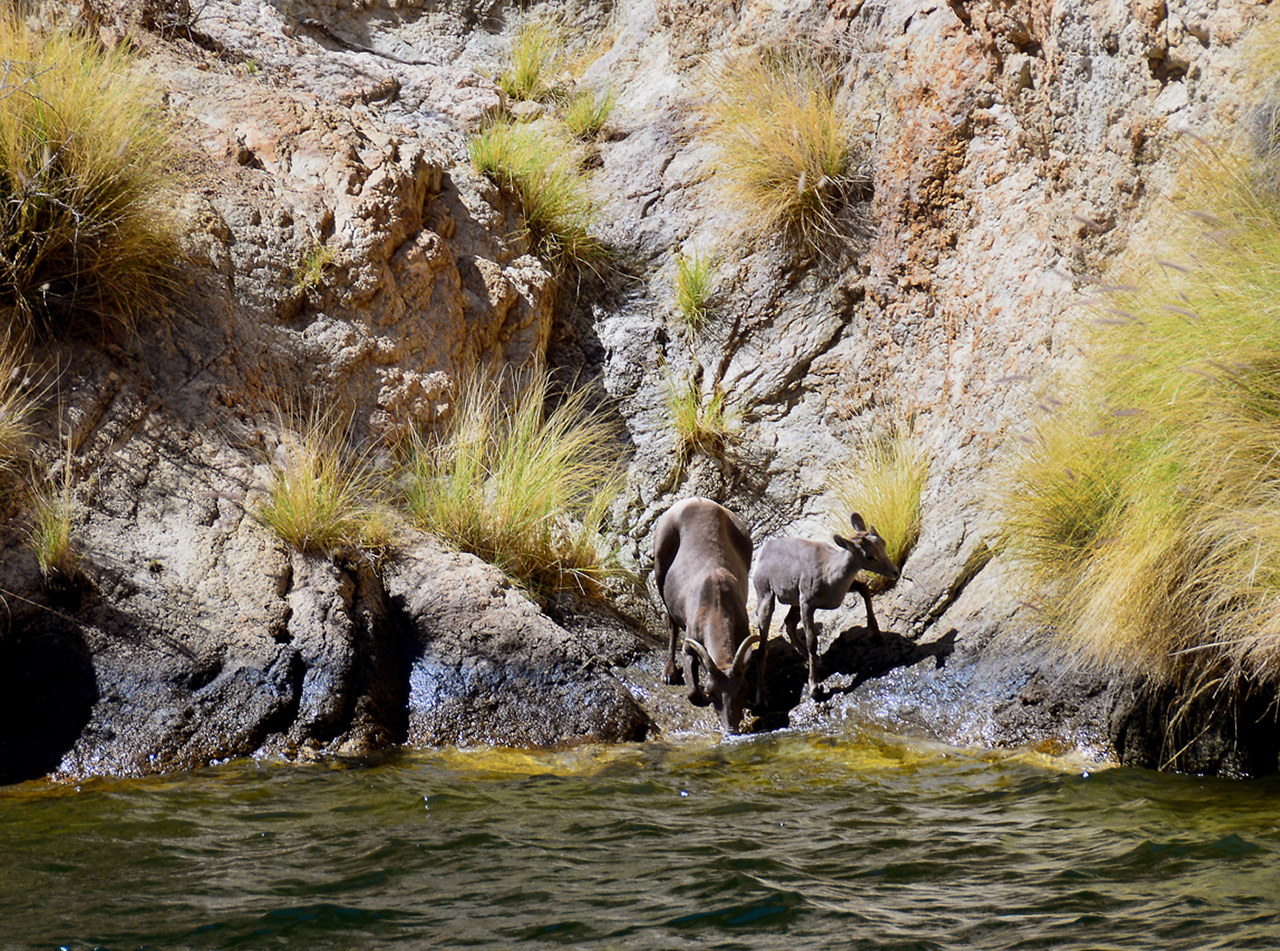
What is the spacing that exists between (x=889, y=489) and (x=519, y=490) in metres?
2.60

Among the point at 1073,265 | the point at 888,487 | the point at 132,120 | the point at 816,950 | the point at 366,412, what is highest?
the point at 132,120

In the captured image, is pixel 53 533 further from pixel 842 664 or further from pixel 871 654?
pixel 871 654

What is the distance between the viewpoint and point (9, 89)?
6824mm

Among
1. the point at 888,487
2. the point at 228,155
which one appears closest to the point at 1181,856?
the point at 888,487

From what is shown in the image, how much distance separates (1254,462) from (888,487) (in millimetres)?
3169

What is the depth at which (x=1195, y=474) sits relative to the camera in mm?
4367

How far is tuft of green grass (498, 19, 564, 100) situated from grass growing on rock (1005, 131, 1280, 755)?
26.1 ft

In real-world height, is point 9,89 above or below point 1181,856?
above

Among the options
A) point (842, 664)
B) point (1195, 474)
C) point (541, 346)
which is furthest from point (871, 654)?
point (541, 346)

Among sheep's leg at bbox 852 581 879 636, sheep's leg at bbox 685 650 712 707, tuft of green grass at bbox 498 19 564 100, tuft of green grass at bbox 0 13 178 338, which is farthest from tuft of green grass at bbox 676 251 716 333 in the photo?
tuft of green grass at bbox 0 13 178 338

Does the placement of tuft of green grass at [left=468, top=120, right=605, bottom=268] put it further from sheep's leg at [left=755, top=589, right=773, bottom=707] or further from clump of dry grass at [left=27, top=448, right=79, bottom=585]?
clump of dry grass at [left=27, top=448, right=79, bottom=585]

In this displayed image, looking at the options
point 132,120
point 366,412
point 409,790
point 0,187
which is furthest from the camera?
point 366,412

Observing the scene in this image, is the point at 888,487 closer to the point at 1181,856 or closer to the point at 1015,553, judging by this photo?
the point at 1015,553

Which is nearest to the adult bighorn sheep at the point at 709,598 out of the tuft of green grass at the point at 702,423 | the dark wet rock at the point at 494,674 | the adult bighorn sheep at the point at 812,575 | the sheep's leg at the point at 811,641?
the adult bighorn sheep at the point at 812,575
